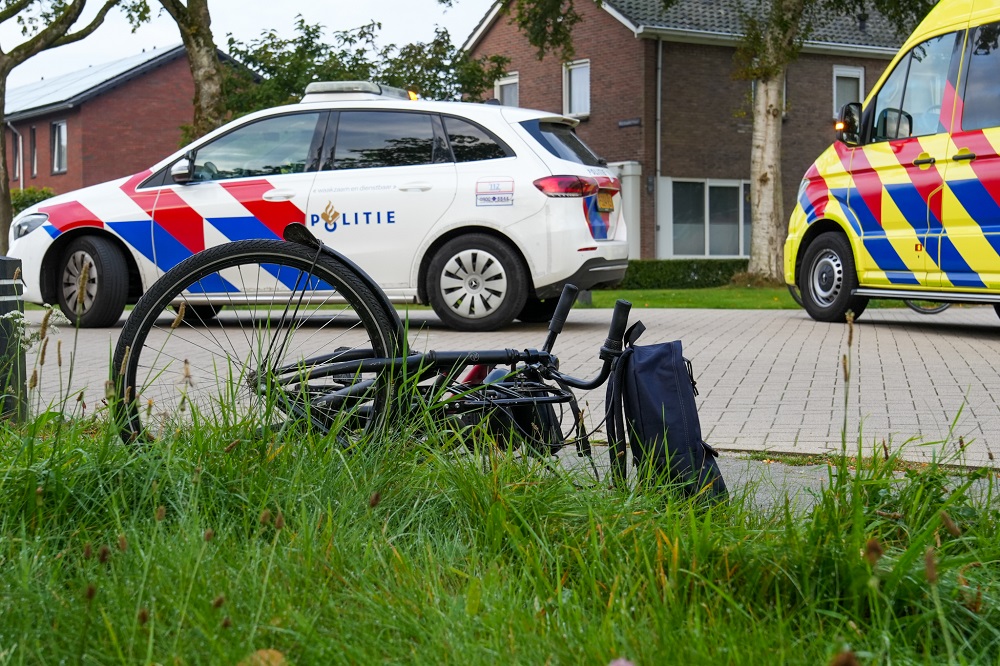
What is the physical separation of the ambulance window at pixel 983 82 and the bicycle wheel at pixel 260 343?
6.97 meters

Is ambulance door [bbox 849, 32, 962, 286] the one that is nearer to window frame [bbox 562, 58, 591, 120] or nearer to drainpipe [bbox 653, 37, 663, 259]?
drainpipe [bbox 653, 37, 663, 259]

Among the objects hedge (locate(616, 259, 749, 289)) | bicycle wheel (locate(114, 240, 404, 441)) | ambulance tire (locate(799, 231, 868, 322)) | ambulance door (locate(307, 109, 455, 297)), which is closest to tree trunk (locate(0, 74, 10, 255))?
hedge (locate(616, 259, 749, 289))

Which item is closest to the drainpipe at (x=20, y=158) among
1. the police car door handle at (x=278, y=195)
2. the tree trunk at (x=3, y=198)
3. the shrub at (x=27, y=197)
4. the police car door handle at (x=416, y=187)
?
the shrub at (x=27, y=197)

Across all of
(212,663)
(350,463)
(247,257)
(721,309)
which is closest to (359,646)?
(212,663)

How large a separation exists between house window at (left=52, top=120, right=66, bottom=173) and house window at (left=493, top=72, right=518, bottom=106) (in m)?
17.7

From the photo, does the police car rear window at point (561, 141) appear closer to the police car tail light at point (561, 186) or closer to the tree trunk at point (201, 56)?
the police car tail light at point (561, 186)

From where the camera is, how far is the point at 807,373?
7.35 metres

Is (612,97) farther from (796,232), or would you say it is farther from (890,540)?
(890,540)

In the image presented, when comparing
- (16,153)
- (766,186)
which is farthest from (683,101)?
(16,153)

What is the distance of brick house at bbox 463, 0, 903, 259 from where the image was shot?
31297 millimetres

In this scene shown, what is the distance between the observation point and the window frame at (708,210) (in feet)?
105

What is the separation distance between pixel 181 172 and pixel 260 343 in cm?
713

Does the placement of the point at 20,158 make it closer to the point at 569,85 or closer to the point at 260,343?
the point at 569,85

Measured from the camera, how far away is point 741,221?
3356 centimetres
